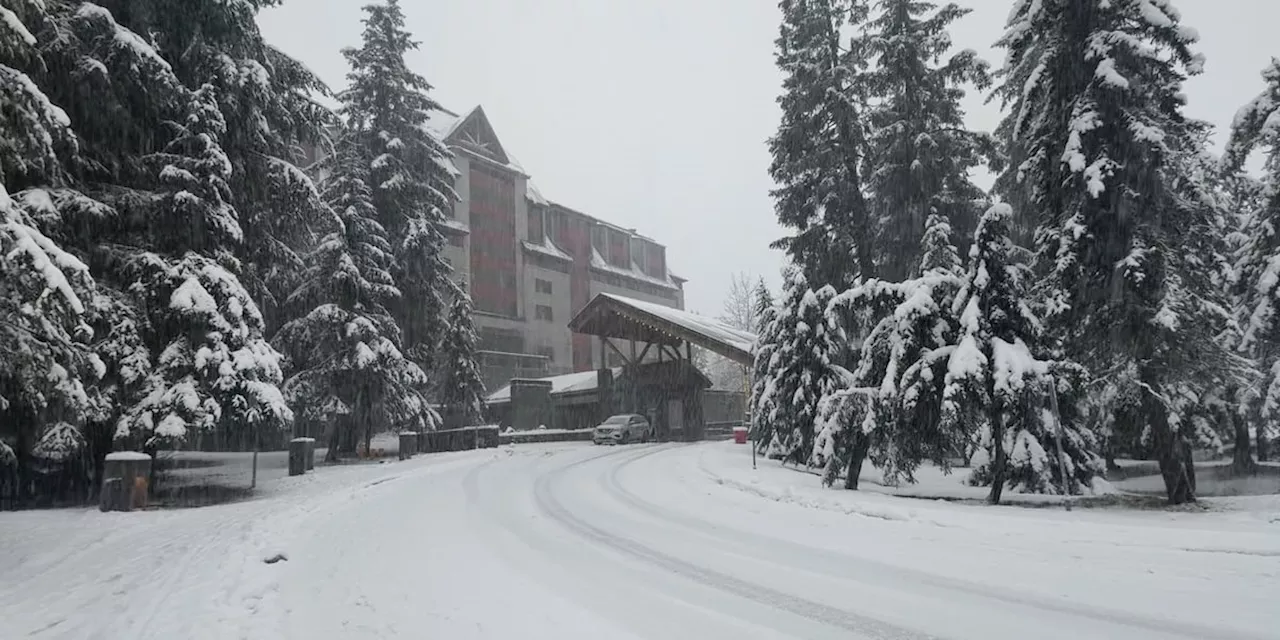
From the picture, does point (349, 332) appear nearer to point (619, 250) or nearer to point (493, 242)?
point (493, 242)

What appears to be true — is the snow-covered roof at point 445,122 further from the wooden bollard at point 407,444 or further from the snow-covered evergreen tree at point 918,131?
the snow-covered evergreen tree at point 918,131

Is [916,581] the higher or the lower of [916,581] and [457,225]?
the lower

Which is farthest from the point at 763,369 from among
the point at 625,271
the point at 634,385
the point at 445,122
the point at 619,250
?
the point at 619,250

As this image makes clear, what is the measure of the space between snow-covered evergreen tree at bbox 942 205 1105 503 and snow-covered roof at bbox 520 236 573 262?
157 feet

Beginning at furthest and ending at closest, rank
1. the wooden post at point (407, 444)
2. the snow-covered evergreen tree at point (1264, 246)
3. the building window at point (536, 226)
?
the building window at point (536, 226) → the wooden post at point (407, 444) → the snow-covered evergreen tree at point (1264, 246)

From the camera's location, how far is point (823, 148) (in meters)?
20.8

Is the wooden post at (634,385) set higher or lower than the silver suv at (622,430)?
higher

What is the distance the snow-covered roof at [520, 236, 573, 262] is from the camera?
5869 cm

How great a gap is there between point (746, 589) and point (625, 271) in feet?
210

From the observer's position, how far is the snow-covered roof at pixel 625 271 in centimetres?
6681

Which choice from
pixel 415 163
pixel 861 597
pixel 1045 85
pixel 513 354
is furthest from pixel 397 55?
pixel 513 354

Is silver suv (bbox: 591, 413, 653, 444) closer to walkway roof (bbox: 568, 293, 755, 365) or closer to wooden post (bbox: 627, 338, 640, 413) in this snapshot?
wooden post (bbox: 627, 338, 640, 413)

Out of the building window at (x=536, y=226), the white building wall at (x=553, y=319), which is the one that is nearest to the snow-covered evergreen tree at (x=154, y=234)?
the white building wall at (x=553, y=319)

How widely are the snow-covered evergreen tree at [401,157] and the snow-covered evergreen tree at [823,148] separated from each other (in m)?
13.0
